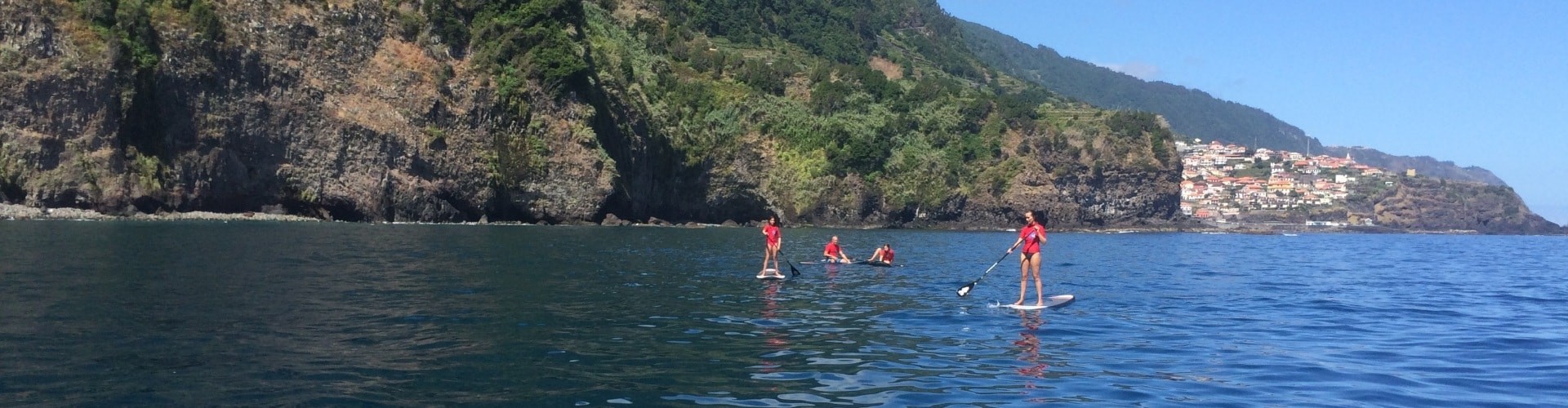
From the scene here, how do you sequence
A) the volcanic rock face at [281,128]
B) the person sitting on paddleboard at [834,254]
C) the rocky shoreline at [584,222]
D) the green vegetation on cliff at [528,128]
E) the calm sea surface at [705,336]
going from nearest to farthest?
the calm sea surface at [705,336], the person sitting on paddleboard at [834,254], the rocky shoreline at [584,222], the volcanic rock face at [281,128], the green vegetation on cliff at [528,128]

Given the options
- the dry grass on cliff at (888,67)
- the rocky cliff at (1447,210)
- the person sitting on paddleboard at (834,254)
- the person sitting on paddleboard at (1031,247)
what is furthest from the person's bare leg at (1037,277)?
the rocky cliff at (1447,210)

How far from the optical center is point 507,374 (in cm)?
1259

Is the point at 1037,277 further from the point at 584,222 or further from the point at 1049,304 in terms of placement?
the point at 584,222

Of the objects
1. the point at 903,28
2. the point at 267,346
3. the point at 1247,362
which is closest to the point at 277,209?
the point at 267,346

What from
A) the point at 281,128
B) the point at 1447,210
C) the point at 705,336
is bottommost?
the point at 705,336

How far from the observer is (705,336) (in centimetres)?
Result: 1620

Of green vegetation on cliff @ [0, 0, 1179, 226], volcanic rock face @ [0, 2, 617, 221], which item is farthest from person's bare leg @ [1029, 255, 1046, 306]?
volcanic rock face @ [0, 2, 617, 221]

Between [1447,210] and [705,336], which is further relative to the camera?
[1447,210]

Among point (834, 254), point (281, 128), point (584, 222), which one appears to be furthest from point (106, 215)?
point (834, 254)

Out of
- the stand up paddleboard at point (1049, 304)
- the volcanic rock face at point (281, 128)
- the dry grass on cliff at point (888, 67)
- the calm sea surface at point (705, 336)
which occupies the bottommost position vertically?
the calm sea surface at point (705, 336)

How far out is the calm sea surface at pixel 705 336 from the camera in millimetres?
11844

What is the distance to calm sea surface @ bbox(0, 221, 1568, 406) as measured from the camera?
1184 cm

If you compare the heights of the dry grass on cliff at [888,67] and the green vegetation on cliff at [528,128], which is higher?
the dry grass on cliff at [888,67]

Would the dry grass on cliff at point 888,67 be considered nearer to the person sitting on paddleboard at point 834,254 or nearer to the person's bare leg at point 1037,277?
the person sitting on paddleboard at point 834,254
